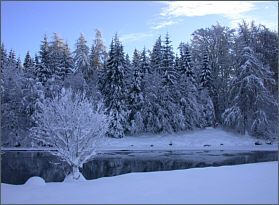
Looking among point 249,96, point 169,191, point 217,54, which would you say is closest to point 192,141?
point 249,96

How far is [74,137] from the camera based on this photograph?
11.6m

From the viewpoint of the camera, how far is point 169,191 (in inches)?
287

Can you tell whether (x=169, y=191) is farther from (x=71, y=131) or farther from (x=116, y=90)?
(x=116, y=90)

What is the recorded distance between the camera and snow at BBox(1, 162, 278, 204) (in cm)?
646

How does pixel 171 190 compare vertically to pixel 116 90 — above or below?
below

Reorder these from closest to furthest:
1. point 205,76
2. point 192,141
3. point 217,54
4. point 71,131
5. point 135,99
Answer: point 71,131, point 192,141, point 135,99, point 205,76, point 217,54

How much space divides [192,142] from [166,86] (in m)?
8.31

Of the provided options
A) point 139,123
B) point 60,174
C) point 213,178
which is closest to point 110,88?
point 139,123

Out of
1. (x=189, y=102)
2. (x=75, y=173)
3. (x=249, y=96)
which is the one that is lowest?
(x=75, y=173)

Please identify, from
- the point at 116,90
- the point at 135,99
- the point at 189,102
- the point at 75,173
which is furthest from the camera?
the point at 189,102

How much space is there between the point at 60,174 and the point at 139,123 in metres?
17.0

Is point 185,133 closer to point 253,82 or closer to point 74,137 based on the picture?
point 253,82

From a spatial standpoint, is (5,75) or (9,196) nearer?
(9,196)

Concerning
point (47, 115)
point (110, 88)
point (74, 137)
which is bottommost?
point (74, 137)
